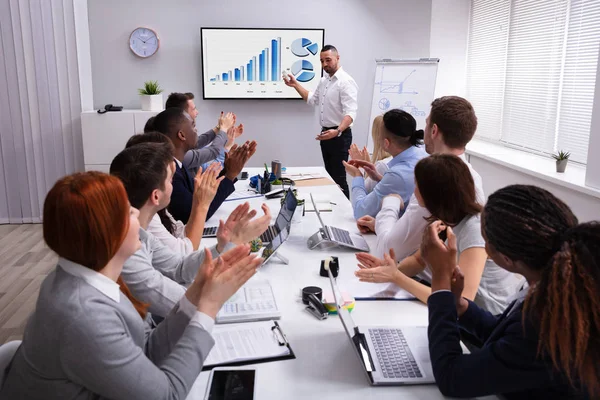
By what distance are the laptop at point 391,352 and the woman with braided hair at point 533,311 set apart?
11cm

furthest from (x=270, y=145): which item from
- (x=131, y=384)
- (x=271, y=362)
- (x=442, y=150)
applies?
(x=131, y=384)

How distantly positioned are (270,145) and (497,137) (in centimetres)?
259

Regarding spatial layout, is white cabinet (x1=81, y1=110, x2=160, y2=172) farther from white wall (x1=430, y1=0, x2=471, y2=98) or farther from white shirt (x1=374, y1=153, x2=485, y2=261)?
white shirt (x1=374, y1=153, x2=485, y2=261)

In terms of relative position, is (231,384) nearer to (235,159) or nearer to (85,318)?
(85,318)

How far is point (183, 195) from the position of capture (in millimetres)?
2863

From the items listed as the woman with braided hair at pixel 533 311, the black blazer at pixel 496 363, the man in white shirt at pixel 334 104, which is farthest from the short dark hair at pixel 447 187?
the man in white shirt at pixel 334 104

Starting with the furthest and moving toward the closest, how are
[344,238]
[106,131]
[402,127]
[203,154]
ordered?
1. [106,131]
2. [203,154]
3. [402,127]
4. [344,238]

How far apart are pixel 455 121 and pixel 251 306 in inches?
53.3

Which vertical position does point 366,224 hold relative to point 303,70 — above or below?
below

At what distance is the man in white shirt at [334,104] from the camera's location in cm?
568

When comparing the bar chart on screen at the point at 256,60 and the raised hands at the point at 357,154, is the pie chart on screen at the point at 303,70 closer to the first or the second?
the bar chart on screen at the point at 256,60

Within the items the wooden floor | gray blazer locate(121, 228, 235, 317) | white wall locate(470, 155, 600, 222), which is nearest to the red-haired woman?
gray blazer locate(121, 228, 235, 317)

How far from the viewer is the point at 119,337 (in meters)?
1.10

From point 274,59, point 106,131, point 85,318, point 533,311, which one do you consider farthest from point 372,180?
point 106,131
